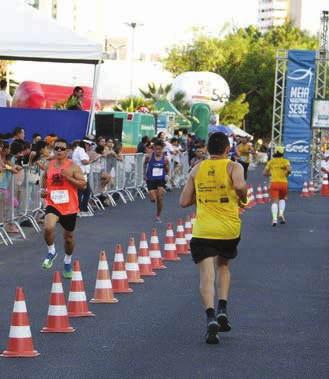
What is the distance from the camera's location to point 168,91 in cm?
7906

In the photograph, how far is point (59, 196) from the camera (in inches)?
611

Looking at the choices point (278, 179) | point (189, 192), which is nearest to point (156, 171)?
point (278, 179)

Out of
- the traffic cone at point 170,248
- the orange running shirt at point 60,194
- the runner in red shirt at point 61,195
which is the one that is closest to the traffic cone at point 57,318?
the runner in red shirt at point 61,195

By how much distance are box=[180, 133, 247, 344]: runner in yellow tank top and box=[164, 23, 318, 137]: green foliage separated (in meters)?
80.7

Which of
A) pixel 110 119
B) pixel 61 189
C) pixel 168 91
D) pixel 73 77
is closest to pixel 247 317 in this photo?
pixel 61 189

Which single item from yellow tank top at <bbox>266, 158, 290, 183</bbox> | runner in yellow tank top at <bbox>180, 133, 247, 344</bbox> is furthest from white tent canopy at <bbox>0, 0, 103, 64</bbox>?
runner in yellow tank top at <bbox>180, 133, 247, 344</bbox>

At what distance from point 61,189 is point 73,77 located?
4245 centimetres

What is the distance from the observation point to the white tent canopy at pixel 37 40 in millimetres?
24328

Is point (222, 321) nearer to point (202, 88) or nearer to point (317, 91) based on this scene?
point (317, 91)

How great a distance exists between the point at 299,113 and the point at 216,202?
31.8m

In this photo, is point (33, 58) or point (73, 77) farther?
point (73, 77)

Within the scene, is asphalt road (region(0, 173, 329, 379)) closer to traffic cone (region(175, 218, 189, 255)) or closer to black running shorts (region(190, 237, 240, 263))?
black running shorts (region(190, 237, 240, 263))

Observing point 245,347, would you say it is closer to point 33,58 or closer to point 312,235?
point 312,235

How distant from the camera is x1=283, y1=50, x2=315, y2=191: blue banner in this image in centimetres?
4197
